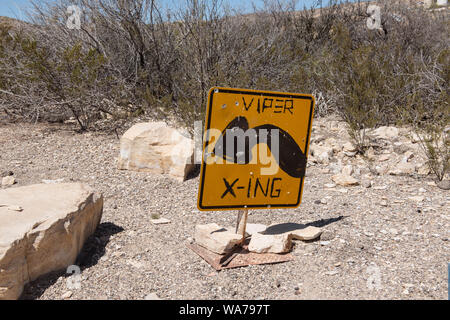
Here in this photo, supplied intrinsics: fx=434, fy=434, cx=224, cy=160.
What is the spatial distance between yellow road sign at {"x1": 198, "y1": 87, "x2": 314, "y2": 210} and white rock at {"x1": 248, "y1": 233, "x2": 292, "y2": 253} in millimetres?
230

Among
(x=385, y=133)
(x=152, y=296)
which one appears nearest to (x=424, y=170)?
(x=385, y=133)

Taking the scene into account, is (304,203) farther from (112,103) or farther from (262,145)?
(112,103)

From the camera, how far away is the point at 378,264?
2855 mm

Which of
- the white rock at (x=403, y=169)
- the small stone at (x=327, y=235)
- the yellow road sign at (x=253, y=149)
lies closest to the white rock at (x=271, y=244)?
the yellow road sign at (x=253, y=149)

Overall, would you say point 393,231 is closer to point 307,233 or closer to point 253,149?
point 307,233

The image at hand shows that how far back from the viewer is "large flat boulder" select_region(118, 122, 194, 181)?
4918 mm

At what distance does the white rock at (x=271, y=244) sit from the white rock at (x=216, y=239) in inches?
4.9

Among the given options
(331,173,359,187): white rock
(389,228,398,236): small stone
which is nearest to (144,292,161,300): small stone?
(389,228,398,236): small stone

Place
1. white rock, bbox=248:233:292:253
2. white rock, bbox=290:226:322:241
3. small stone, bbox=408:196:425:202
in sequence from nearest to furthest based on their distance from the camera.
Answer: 1. white rock, bbox=248:233:292:253
2. white rock, bbox=290:226:322:241
3. small stone, bbox=408:196:425:202

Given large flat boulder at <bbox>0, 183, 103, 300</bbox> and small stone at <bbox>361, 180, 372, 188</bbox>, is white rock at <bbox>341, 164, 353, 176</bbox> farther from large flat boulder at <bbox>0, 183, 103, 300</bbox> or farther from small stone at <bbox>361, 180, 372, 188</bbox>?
large flat boulder at <bbox>0, 183, 103, 300</bbox>

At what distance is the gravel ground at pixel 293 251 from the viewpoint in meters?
2.61

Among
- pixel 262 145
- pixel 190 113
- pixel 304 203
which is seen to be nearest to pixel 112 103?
pixel 190 113

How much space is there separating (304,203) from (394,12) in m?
10.3

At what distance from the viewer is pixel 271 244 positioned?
3.04 m
